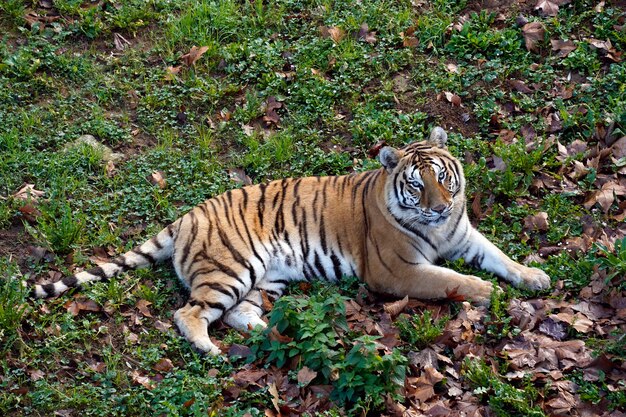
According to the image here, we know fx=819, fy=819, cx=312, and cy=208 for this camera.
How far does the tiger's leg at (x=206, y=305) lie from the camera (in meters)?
5.53

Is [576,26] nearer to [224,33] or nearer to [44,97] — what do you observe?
[224,33]

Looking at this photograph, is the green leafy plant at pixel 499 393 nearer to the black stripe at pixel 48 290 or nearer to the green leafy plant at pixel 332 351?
the green leafy plant at pixel 332 351

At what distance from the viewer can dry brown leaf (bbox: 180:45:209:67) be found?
816 cm

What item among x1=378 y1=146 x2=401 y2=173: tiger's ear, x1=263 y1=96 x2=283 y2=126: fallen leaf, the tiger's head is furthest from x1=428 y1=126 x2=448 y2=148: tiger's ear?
x1=263 y1=96 x2=283 y2=126: fallen leaf

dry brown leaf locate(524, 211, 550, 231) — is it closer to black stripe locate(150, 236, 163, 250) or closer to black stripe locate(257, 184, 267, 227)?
black stripe locate(257, 184, 267, 227)

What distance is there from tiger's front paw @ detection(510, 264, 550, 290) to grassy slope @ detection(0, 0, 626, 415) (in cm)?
12

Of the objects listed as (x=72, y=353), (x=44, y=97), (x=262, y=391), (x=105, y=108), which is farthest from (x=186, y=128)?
(x=262, y=391)

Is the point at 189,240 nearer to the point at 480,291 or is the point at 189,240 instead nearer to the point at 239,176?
the point at 239,176

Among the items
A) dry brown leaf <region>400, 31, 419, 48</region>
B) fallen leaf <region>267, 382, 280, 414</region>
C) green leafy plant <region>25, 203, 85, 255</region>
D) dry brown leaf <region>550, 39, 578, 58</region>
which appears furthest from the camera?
dry brown leaf <region>400, 31, 419, 48</region>

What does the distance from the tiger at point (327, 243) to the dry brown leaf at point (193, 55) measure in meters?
2.17

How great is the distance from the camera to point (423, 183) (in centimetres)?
584

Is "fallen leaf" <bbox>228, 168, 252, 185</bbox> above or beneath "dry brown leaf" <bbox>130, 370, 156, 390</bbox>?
above

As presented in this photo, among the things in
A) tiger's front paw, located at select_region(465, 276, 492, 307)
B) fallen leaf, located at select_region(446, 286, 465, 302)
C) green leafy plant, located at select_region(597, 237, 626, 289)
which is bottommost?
fallen leaf, located at select_region(446, 286, 465, 302)

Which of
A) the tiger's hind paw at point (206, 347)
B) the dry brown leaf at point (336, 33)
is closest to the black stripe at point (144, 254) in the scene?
the tiger's hind paw at point (206, 347)
